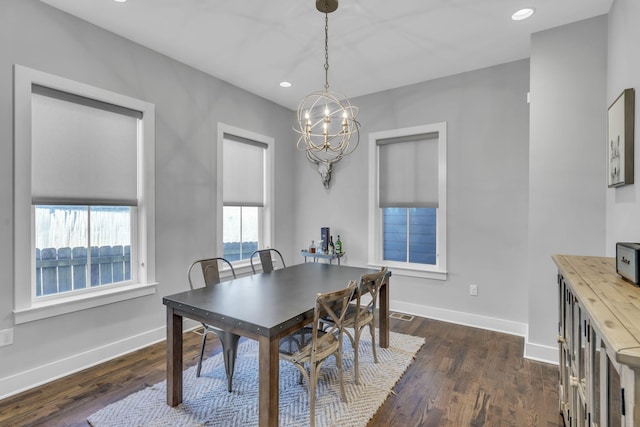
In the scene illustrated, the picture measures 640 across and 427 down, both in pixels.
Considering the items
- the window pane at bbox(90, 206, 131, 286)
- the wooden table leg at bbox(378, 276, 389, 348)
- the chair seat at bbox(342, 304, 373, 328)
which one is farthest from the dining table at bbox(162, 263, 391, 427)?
the window pane at bbox(90, 206, 131, 286)

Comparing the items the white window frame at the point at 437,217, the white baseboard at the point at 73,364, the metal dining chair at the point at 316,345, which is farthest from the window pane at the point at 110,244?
the white window frame at the point at 437,217

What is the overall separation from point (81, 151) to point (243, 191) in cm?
193

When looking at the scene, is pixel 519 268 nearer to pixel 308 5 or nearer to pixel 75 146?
pixel 308 5

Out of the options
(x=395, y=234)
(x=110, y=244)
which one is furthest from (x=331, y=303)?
(x=395, y=234)

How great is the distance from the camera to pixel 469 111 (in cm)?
364

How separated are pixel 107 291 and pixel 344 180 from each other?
3141 millimetres

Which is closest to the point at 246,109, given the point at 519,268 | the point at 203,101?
the point at 203,101

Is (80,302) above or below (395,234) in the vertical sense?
below

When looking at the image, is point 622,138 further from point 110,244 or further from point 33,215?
point 33,215

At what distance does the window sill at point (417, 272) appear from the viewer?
12.5 ft

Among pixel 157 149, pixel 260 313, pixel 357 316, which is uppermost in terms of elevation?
pixel 157 149

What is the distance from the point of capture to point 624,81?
6.79 ft

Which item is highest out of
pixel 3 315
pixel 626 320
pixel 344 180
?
pixel 344 180

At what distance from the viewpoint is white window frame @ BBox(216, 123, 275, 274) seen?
12.7 ft
